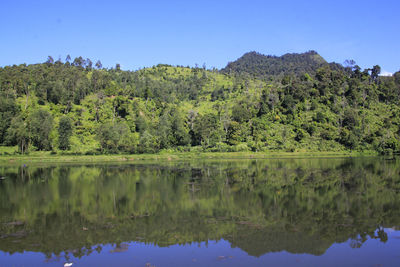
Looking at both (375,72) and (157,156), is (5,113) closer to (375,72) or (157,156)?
(157,156)

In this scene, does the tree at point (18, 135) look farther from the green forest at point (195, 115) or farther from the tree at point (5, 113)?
the tree at point (5, 113)

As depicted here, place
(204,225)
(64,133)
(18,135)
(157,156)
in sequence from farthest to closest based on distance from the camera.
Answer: (64,133) < (157,156) < (18,135) < (204,225)

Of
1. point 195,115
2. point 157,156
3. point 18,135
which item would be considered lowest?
point 157,156

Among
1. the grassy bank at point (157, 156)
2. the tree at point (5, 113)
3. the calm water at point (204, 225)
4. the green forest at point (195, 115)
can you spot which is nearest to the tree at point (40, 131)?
the green forest at point (195, 115)

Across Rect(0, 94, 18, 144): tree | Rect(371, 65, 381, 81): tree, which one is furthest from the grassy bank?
Rect(371, 65, 381, 81): tree

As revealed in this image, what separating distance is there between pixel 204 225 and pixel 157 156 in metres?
64.0

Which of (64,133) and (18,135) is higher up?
(64,133)

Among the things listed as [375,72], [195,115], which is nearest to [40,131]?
[195,115]

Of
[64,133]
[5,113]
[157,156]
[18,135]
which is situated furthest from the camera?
[5,113]

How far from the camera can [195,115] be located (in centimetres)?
11169

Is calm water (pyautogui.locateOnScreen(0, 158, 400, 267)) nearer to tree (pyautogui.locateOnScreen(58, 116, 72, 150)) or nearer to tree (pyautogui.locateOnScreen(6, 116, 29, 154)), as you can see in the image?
tree (pyautogui.locateOnScreen(6, 116, 29, 154))

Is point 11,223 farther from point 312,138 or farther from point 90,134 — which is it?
point 312,138

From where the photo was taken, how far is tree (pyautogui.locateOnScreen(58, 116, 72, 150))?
85.5 metres

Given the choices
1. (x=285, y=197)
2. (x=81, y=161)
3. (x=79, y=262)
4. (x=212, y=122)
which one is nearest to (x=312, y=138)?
(x=212, y=122)
